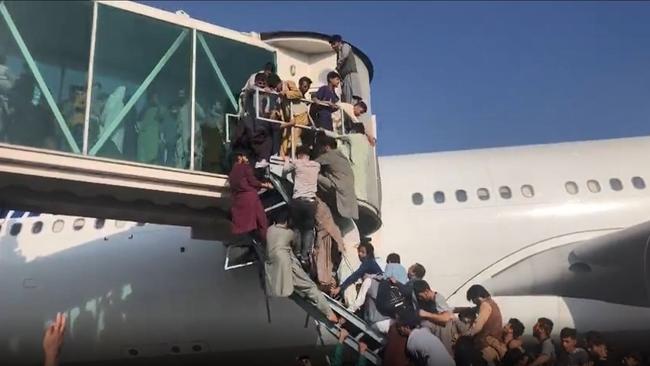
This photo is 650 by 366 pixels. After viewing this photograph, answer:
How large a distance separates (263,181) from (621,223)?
657 centimetres

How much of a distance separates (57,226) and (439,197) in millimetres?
6275

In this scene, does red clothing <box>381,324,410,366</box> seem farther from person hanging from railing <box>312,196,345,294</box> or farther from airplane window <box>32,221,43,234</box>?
airplane window <box>32,221,43,234</box>

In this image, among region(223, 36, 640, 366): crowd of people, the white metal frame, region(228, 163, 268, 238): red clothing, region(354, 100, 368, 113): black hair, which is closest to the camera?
region(223, 36, 640, 366): crowd of people

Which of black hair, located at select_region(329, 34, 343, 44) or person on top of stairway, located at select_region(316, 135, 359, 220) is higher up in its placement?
black hair, located at select_region(329, 34, 343, 44)

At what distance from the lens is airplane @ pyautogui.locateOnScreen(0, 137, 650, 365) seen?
9820 mm

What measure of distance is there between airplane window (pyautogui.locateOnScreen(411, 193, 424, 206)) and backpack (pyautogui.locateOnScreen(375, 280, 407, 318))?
4652 millimetres

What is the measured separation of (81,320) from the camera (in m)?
10.4

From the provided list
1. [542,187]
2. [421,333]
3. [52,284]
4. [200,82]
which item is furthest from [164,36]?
[542,187]

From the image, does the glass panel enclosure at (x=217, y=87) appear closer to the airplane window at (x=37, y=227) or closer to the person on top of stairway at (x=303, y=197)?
the person on top of stairway at (x=303, y=197)

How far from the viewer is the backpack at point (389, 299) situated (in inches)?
240

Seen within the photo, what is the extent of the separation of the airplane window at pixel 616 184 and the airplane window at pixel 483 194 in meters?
2.04

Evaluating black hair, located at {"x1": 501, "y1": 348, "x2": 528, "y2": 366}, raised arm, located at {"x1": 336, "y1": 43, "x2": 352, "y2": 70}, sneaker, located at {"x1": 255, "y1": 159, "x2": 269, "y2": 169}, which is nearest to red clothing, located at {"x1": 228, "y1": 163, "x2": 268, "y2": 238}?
sneaker, located at {"x1": 255, "y1": 159, "x2": 269, "y2": 169}

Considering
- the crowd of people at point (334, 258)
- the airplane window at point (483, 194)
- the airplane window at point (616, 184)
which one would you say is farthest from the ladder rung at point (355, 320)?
the airplane window at point (616, 184)

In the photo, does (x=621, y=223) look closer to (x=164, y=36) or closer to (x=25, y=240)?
(x=164, y=36)
